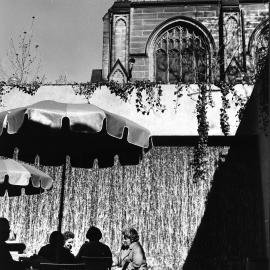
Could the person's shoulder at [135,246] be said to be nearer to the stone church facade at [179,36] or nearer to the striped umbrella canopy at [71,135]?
the striped umbrella canopy at [71,135]

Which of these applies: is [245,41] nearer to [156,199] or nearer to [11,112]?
[156,199]

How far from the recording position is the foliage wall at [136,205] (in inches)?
488

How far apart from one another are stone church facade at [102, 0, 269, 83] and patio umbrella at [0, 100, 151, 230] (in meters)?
13.7

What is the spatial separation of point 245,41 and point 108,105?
35.4ft

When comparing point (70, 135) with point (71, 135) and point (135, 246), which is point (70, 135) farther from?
point (135, 246)

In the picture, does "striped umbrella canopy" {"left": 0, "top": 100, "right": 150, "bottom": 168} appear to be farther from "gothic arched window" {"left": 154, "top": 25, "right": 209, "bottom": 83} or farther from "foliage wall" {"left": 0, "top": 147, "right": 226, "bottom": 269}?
"gothic arched window" {"left": 154, "top": 25, "right": 209, "bottom": 83}

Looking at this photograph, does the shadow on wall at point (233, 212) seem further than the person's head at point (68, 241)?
Yes

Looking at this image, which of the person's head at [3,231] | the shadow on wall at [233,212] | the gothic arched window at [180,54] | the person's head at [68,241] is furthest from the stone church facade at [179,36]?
the person's head at [3,231]

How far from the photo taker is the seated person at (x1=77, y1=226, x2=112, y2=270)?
6.05 meters

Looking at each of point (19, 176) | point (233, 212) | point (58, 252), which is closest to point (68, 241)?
point (19, 176)

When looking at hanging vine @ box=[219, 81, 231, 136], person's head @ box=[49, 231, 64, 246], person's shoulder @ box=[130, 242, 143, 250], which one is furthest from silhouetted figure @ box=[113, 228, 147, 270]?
hanging vine @ box=[219, 81, 231, 136]

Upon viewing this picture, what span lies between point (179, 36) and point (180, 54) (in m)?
0.99

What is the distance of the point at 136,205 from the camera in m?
12.8

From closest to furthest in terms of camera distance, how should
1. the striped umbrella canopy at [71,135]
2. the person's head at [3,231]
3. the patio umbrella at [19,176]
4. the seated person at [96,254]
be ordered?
1. the person's head at [3,231]
2. the striped umbrella canopy at [71,135]
3. the seated person at [96,254]
4. the patio umbrella at [19,176]
